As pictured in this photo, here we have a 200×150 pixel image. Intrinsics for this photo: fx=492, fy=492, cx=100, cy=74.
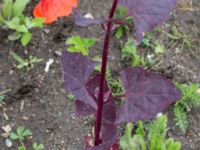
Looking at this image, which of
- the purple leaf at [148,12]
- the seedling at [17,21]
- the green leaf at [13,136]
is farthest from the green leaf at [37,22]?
the purple leaf at [148,12]

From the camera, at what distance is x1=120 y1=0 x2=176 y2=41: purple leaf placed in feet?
3.66

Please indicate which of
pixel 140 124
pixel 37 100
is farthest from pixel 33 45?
pixel 140 124

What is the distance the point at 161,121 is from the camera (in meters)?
1.81

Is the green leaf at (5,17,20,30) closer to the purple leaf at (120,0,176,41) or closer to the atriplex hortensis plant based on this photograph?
the atriplex hortensis plant

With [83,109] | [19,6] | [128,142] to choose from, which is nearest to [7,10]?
[19,6]

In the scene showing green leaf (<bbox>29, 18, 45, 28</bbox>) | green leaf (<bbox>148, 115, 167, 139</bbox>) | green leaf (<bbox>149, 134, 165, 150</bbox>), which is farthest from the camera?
green leaf (<bbox>29, 18, 45, 28</bbox>)

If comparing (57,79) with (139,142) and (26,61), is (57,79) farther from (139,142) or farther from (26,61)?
(139,142)

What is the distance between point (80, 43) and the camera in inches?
83.3

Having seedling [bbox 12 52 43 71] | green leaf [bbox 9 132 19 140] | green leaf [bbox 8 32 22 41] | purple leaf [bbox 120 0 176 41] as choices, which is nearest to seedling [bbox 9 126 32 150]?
green leaf [bbox 9 132 19 140]

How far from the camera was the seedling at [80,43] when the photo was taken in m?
2.10

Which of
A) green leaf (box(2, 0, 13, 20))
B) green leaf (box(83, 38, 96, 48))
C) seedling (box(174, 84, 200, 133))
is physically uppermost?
green leaf (box(2, 0, 13, 20))

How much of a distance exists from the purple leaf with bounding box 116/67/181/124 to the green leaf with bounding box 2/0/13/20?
105 cm

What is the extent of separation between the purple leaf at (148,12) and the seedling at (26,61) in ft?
3.27

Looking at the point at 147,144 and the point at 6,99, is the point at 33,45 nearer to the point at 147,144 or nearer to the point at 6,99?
the point at 6,99
